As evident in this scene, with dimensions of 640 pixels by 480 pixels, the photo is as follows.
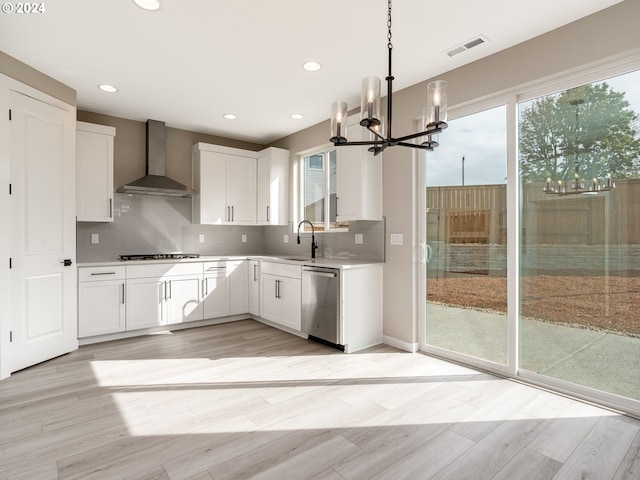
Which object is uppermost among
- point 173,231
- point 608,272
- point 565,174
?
point 565,174

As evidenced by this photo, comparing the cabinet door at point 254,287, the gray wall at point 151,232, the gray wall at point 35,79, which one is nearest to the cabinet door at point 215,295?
the cabinet door at point 254,287

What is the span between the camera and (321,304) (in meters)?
3.94

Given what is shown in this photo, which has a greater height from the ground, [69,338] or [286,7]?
[286,7]

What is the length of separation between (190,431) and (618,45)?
12.2ft

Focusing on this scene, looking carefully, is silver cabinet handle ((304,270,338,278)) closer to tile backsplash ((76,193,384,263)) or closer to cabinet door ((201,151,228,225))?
tile backsplash ((76,193,384,263))

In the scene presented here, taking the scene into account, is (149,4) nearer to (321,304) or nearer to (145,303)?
(321,304)

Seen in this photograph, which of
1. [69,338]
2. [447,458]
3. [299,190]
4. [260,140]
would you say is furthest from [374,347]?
[260,140]

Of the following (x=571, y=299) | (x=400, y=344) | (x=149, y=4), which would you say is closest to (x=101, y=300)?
(x=149, y=4)

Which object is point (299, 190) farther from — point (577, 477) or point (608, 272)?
point (577, 477)

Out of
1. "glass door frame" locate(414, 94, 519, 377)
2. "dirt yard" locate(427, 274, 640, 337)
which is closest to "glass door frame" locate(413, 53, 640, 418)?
"glass door frame" locate(414, 94, 519, 377)

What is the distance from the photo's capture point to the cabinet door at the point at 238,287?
505cm

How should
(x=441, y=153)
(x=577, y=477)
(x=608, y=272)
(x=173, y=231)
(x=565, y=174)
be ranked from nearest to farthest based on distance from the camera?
(x=577, y=477) < (x=608, y=272) < (x=565, y=174) < (x=441, y=153) < (x=173, y=231)

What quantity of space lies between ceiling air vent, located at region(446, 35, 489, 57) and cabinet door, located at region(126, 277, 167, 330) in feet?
12.9

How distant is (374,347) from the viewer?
3.93 m
